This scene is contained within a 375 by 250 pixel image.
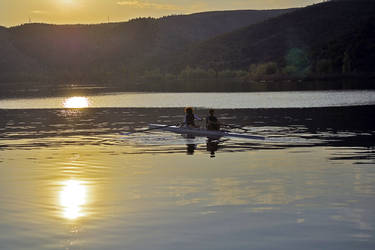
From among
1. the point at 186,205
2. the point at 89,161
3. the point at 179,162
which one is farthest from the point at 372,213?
the point at 89,161

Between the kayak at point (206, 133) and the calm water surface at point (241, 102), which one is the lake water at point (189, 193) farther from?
the calm water surface at point (241, 102)

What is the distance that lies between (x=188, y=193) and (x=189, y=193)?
3cm

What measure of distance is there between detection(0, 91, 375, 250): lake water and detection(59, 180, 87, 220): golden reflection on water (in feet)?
0.09

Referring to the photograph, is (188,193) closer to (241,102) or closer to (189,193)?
(189,193)

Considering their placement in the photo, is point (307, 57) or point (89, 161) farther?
point (307, 57)

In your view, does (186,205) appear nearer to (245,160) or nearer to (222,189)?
(222,189)

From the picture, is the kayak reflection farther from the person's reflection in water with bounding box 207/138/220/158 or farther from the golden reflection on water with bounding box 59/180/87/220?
the golden reflection on water with bounding box 59/180/87/220

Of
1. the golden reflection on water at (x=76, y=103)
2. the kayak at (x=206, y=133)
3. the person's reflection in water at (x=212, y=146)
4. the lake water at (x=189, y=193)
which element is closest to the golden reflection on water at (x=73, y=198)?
the lake water at (x=189, y=193)

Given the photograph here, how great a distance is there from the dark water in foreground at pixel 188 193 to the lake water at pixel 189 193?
0.03 meters

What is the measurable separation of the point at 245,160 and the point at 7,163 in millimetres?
9710

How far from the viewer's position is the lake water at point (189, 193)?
14.9 meters

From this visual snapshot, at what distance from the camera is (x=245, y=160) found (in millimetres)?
26500

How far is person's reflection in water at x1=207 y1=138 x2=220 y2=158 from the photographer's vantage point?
97.7 feet

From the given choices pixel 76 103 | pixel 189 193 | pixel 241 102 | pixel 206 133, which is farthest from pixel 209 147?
pixel 76 103
